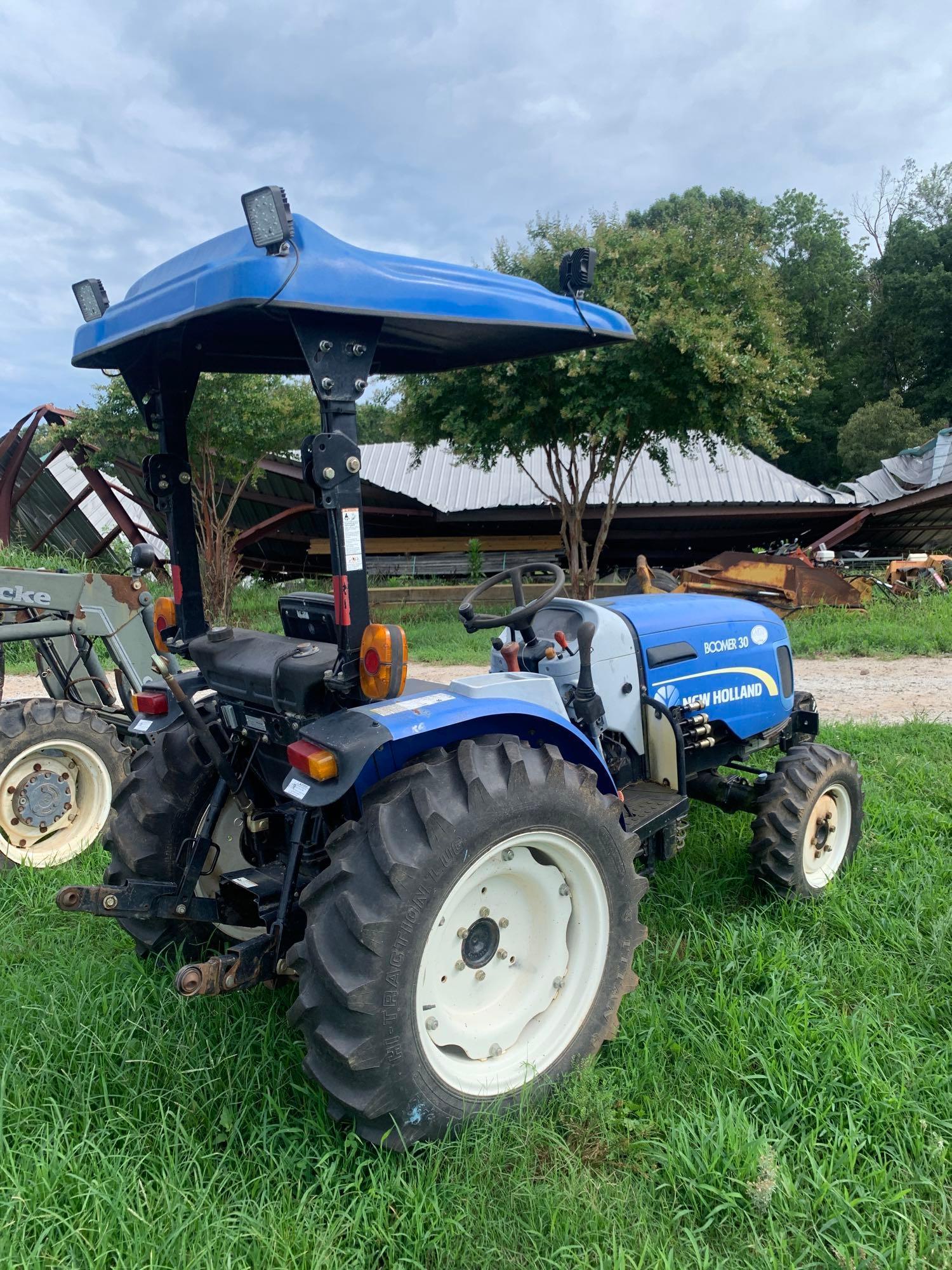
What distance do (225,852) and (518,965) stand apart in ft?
3.37

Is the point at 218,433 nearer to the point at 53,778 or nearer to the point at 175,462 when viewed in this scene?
the point at 53,778

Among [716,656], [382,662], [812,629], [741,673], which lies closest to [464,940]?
[382,662]

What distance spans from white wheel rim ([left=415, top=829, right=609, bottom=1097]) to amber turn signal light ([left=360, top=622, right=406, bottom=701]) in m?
0.47

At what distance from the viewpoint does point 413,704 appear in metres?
2.10

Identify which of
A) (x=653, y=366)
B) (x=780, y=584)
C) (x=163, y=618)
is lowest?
(x=780, y=584)

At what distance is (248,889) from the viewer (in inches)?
91.6

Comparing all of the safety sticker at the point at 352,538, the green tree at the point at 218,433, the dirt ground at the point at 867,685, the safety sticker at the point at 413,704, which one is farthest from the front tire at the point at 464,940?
the green tree at the point at 218,433

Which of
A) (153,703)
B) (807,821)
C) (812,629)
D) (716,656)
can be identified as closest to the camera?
(153,703)

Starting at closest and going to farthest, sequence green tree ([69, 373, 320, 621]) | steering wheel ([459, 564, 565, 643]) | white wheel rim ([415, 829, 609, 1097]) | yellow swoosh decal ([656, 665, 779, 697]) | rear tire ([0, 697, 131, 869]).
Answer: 1. white wheel rim ([415, 829, 609, 1097])
2. steering wheel ([459, 564, 565, 643])
3. yellow swoosh decal ([656, 665, 779, 697])
4. rear tire ([0, 697, 131, 869])
5. green tree ([69, 373, 320, 621])

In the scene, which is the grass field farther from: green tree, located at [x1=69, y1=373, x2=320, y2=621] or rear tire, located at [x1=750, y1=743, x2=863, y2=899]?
green tree, located at [x1=69, y1=373, x2=320, y2=621]

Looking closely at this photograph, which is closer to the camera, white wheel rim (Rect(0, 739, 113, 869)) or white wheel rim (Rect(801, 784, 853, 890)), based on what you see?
white wheel rim (Rect(801, 784, 853, 890))

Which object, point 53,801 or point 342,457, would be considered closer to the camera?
point 342,457

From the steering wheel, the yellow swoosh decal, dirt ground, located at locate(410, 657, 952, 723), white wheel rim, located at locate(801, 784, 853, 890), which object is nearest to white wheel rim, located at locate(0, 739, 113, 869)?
dirt ground, located at locate(410, 657, 952, 723)

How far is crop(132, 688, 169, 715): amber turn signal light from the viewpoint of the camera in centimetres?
277
